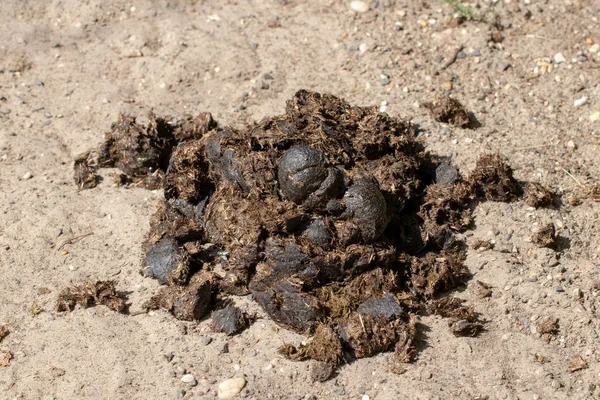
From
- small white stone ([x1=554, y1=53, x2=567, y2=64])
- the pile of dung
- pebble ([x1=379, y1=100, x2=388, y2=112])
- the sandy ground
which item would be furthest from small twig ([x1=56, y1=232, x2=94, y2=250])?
small white stone ([x1=554, y1=53, x2=567, y2=64])

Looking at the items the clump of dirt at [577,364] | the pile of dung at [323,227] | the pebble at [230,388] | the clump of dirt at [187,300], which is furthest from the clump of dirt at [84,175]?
the clump of dirt at [577,364]

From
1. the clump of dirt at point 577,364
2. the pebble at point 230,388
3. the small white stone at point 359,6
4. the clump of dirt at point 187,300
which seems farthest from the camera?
the small white stone at point 359,6

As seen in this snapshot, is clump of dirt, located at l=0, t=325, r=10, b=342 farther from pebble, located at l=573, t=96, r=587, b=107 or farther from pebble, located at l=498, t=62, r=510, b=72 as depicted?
pebble, located at l=573, t=96, r=587, b=107

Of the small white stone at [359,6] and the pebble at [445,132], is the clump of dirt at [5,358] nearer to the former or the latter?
the pebble at [445,132]

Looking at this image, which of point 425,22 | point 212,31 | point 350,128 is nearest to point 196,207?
Answer: point 350,128

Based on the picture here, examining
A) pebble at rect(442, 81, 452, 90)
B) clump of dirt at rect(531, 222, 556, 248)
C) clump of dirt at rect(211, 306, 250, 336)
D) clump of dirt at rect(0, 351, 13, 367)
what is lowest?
clump of dirt at rect(0, 351, 13, 367)

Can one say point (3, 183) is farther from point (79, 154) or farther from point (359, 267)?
point (359, 267)
